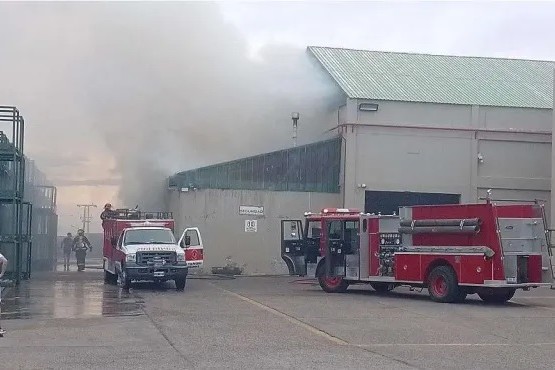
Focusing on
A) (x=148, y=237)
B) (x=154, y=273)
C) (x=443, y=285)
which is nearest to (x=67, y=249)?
(x=148, y=237)

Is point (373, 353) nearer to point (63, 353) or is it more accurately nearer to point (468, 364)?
point (468, 364)

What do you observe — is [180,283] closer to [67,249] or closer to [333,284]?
[333,284]

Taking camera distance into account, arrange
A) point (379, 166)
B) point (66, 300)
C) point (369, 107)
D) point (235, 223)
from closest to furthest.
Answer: point (66, 300)
point (235, 223)
point (369, 107)
point (379, 166)

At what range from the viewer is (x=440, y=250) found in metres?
20.5

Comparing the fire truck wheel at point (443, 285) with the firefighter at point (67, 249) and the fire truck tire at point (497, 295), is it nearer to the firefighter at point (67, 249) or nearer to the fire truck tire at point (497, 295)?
the fire truck tire at point (497, 295)

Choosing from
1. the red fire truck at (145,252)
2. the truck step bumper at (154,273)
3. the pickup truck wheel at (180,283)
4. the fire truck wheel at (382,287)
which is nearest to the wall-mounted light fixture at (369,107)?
the red fire truck at (145,252)

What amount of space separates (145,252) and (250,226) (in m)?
8.82

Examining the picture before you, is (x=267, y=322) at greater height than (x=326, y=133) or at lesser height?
lesser

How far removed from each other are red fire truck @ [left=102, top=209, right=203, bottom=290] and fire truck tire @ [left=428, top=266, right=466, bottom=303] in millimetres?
6958

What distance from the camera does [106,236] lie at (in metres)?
29.3

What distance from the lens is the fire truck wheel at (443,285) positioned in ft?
65.6

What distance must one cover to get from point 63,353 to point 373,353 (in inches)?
165

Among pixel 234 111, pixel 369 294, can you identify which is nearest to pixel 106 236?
pixel 234 111

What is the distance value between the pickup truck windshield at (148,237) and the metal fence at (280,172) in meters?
6.78
